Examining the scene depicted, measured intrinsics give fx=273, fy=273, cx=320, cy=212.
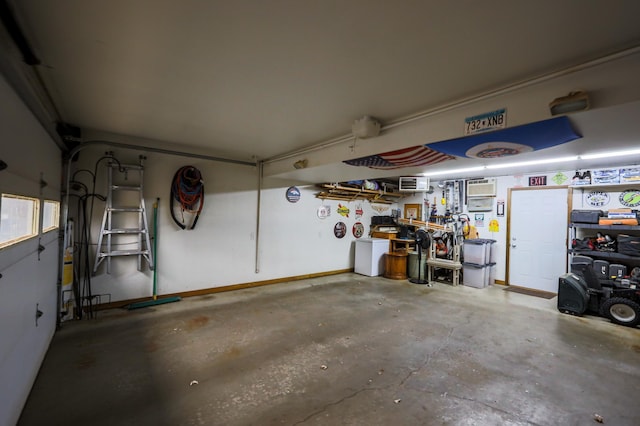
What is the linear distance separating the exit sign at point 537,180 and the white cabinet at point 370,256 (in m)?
3.42

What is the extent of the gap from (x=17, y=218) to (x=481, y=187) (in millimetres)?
7702

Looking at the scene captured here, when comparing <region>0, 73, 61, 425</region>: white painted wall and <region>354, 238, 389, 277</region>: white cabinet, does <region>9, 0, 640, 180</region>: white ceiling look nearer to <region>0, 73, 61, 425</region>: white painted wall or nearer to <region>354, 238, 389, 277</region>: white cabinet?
<region>0, 73, 61, 425</region>: white painted wall

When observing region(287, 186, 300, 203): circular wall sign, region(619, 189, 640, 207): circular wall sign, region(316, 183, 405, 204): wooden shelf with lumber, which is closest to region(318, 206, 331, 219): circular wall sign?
region(316, 183, 405, 204): wooden shelf with lumber

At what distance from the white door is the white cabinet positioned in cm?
285

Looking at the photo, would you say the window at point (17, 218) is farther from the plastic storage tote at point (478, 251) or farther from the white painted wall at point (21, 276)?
the plastic storage tote at point (478, 251)

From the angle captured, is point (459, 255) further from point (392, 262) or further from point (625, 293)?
point (625, 293)

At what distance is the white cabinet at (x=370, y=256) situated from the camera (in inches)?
273

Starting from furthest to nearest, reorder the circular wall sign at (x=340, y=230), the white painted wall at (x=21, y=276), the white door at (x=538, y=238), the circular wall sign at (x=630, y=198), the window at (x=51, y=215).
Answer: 1. the circular wall sign at (x=340, y=230)
2. the white door at (x=538, y=238)
3. the circular wall sign at (x=630, y=198)
4. the window at (x=51, y=215)
5. the white painted wall at (x=21, y=276)

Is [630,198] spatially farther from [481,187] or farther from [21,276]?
[21,276]

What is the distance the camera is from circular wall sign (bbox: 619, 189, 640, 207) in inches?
185

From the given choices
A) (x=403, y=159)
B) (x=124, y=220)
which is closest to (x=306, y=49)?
(x=403, y=159)

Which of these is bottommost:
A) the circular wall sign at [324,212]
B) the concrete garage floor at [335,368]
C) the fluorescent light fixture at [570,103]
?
the concrete garage floor at [335,368]

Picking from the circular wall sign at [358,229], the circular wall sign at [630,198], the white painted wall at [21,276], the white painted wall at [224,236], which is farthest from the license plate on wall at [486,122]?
the circular wall sign at [358,229]

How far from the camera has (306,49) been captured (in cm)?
185
